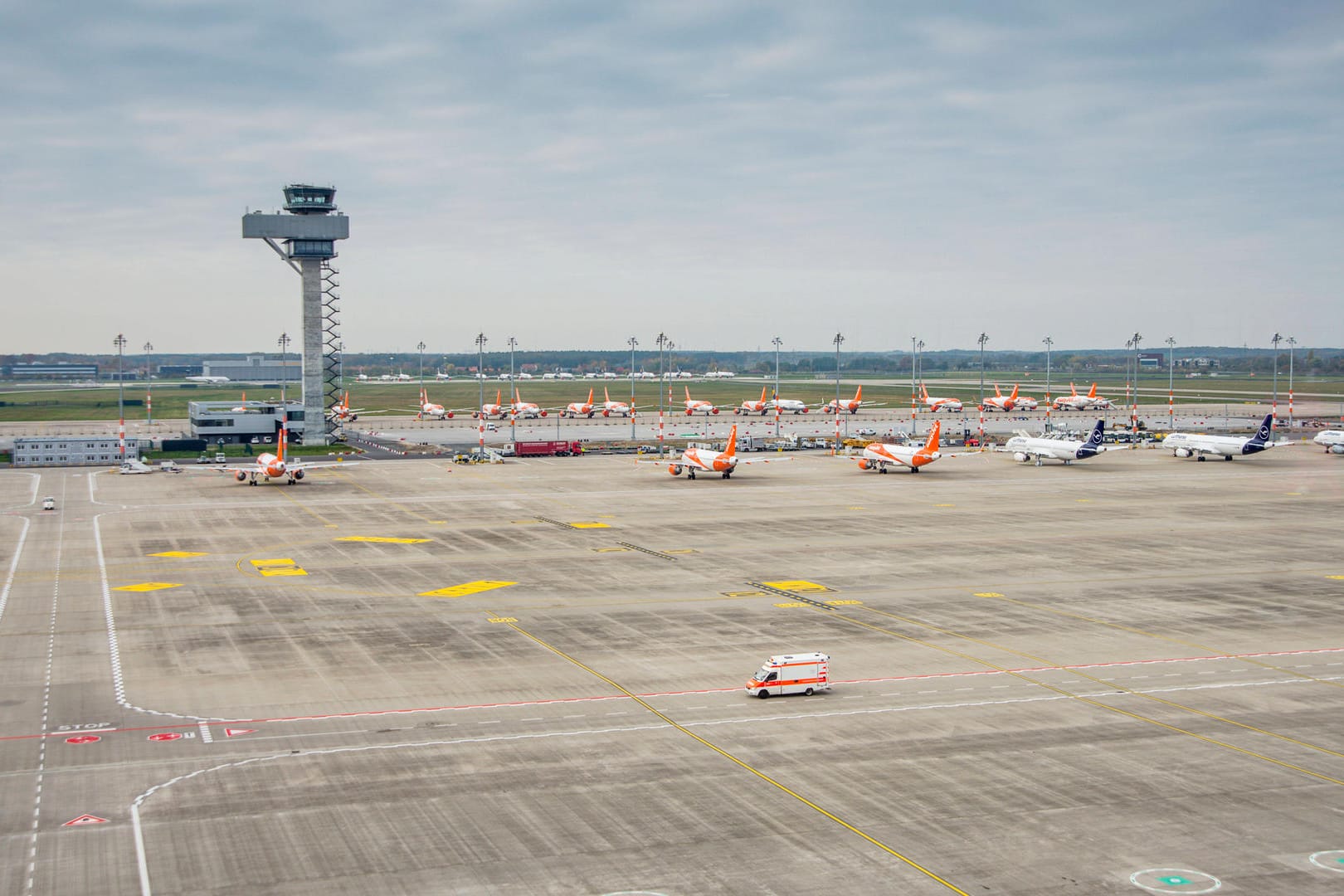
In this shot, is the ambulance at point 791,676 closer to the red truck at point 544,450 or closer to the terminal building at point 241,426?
the red truck at point 544,450

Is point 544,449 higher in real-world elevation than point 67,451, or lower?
lower

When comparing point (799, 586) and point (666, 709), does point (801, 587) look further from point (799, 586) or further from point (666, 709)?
point (666, 709)

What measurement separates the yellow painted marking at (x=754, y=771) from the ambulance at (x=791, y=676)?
13.3ft

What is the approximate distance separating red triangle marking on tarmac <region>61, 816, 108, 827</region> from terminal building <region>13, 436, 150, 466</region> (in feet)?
346

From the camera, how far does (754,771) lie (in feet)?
111

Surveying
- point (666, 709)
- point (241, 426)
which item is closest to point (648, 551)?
point (666, 709)

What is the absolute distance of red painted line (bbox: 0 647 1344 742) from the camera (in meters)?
37.8

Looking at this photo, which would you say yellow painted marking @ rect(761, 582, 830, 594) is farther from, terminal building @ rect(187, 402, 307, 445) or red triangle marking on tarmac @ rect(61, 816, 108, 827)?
terminal building @ rect(187, 402, 307, 445)

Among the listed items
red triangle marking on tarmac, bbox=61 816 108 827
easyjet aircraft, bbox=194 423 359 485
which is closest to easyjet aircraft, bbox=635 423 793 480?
easyjet aircraft, bbox=194 423 359 485

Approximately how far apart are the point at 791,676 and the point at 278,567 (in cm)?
3660

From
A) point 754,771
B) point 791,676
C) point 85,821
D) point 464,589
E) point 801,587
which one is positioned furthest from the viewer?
point 801,587

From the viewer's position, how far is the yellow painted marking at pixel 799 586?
61.3m

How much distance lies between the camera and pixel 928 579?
210 ft

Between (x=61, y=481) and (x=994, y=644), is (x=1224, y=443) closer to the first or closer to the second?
(x=994, y=644)
